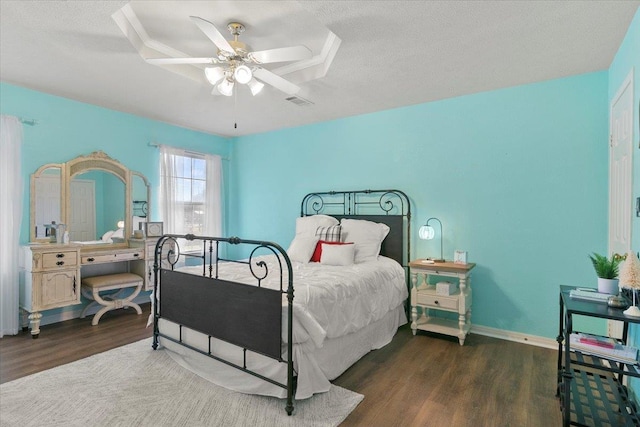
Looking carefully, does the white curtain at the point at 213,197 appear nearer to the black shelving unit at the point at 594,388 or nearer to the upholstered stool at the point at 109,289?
the upholstered stool at the point at 109,289

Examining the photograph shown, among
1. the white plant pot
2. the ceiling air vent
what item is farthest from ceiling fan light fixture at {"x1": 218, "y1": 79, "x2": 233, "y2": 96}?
the white plant pot

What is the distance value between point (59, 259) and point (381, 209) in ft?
12.0

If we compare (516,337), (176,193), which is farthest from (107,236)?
(516,337)

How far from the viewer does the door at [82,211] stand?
12.8ft

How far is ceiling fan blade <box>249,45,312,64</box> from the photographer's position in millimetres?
2201

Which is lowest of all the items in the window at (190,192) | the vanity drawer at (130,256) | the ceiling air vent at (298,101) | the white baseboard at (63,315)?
the white baseboard at (63,315)

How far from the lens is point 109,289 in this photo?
388 centimetres

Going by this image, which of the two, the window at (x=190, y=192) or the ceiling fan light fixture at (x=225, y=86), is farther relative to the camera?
the window at (x=190, y=192)

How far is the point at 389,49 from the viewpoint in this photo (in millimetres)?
2604

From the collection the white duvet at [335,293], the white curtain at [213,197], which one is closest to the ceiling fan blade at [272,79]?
the white duvet at [335,293]

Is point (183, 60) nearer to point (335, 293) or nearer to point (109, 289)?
point (335, 293)

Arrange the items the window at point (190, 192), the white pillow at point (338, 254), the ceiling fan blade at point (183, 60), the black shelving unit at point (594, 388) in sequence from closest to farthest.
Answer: the black shelving unit at point (594, 388), the ceiling fan blade at point (183, 60), the white pillow at point (338, 254), the window at point (190, 192)

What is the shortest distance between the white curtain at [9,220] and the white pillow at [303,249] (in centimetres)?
288

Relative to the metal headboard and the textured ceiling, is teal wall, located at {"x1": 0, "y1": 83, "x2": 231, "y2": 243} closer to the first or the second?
the textured ceiling
